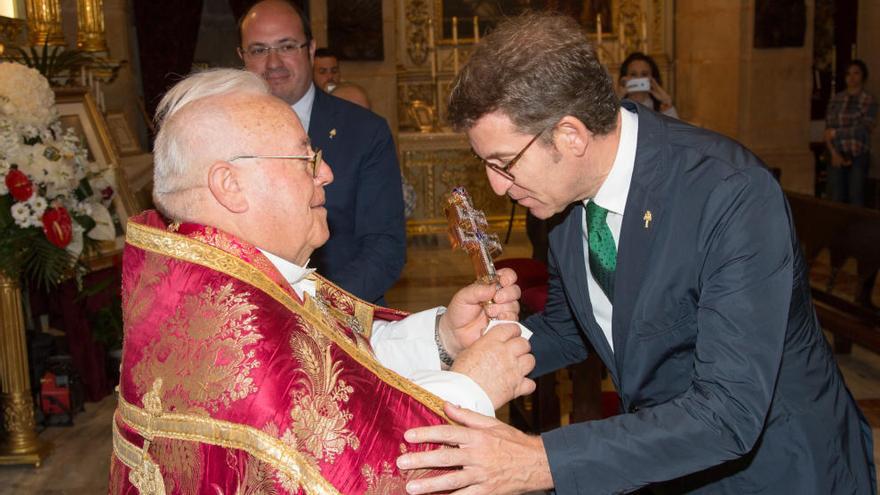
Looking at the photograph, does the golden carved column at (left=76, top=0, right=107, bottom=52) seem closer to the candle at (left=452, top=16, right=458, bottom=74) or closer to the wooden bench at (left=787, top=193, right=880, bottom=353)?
the candle at (left=452, top=16, right=458, bottom=74)

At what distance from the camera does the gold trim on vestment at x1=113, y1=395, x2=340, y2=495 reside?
173 centimetres

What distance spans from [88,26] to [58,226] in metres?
4.27

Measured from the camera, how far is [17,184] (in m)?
4.59

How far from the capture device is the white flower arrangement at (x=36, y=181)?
4.64m

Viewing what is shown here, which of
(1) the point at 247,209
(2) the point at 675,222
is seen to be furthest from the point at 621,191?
(1) the point at 247,209

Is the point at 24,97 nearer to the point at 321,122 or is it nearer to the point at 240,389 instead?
the point at 321,122

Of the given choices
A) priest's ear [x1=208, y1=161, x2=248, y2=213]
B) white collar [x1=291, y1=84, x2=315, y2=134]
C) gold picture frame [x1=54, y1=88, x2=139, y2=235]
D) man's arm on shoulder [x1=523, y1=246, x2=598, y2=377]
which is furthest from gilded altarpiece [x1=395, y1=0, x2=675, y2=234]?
priest's ear [x1=208, y1=161, x2=248, y2=213]

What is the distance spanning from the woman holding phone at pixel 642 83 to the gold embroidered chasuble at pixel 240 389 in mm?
5255

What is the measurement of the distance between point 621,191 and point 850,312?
4.25 metres

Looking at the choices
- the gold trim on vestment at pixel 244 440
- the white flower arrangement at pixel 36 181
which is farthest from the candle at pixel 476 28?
the gold trim on vestment at pixel 244 440

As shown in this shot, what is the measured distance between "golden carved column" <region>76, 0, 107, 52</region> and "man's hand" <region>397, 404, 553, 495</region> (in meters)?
7.51

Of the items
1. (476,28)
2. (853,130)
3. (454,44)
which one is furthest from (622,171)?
(454,44)

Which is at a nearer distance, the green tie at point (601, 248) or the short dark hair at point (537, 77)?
the short dark hair at point (537, 77)

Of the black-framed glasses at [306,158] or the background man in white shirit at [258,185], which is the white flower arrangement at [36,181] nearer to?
the background man in white shirit at [258,185]
